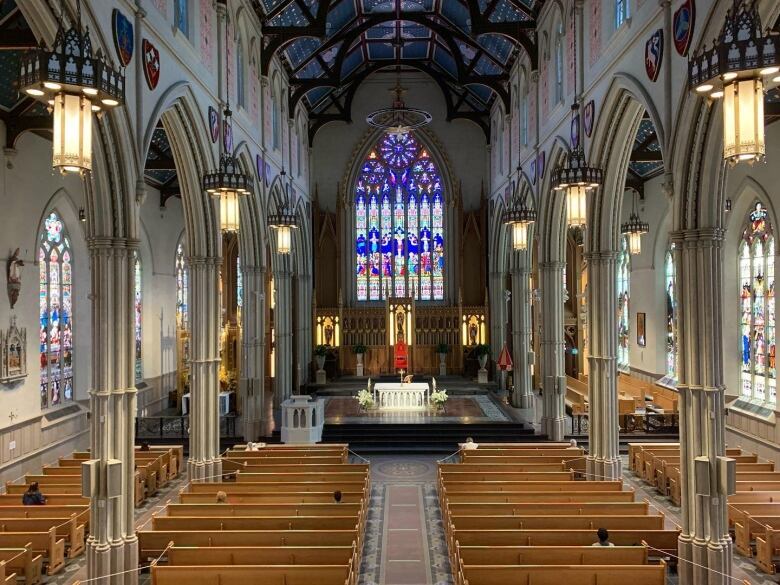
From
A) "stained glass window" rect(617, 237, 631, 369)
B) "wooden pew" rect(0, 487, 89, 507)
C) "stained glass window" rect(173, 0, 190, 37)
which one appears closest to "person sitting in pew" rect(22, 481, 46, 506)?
"wooden pew" rect(0, 487, 89, 507)

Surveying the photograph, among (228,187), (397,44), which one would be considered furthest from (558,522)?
(397,44)

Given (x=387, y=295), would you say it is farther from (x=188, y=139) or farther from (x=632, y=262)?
(x=188, y=139)

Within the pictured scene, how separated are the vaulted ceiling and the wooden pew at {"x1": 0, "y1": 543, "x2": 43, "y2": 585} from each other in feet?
54.9

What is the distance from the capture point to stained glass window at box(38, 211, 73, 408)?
62.4 ft

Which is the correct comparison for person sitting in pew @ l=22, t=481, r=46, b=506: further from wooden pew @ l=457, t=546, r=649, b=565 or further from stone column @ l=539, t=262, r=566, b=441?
stone column @ l=539, t=262, r=566, b=441

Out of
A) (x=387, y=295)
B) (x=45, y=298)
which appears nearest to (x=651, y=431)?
(x=387, y=295)

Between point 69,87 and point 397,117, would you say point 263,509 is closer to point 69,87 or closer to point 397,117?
point 69,87

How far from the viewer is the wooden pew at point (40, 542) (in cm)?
1101

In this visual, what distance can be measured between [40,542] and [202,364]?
19.0 ft

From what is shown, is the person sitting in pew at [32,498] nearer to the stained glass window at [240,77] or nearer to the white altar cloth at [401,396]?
the stained glass window at [240,77]

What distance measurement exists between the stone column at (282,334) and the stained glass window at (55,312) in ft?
24.9

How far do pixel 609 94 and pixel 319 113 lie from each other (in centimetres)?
2119

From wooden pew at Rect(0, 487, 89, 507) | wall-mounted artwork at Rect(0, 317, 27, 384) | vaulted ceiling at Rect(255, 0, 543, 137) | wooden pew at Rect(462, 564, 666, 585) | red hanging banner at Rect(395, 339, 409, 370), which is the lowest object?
wooden pew at Rect(0, 487, 89, 507)

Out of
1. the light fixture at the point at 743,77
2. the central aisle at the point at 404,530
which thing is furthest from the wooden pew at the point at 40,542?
the light fixture at the point at 743,77
